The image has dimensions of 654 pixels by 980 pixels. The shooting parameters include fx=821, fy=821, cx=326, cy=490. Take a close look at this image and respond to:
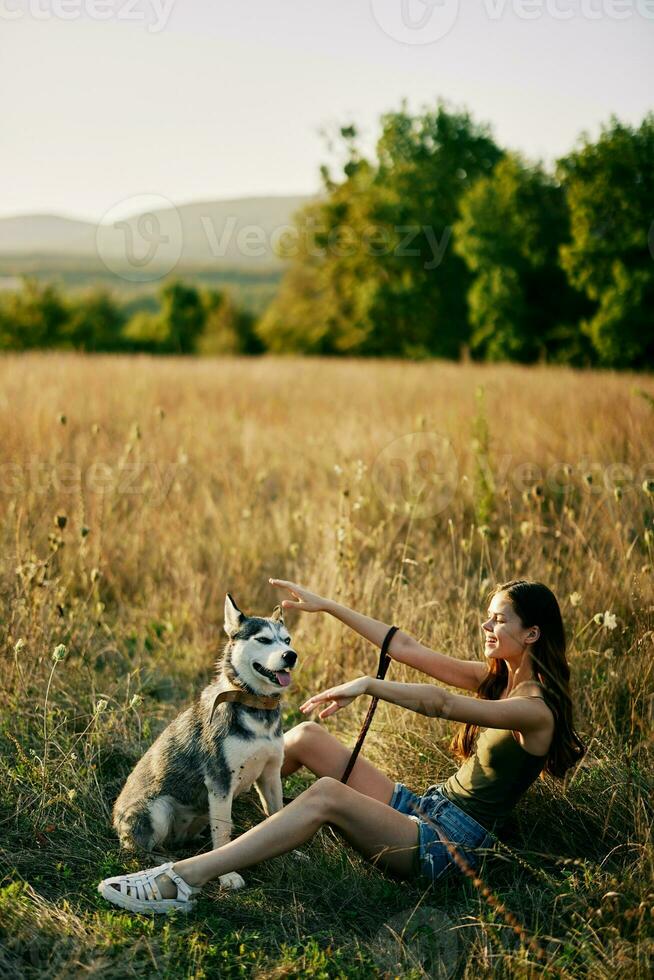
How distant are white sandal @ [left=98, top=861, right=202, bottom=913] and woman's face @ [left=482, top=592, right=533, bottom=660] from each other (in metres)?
1.45

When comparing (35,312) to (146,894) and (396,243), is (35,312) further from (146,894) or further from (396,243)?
(146,894)

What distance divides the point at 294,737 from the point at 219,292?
210ft

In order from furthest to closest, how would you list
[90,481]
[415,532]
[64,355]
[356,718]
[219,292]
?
1. [219,292]
2. [64,355]
3. [90,481]
4. [415,532]
5. [356,718]

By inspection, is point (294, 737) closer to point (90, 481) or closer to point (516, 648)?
point (516, 648)

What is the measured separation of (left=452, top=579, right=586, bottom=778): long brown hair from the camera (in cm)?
321

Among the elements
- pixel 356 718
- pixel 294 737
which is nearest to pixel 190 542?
pixel 356 718

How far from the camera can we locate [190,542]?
6113 mm

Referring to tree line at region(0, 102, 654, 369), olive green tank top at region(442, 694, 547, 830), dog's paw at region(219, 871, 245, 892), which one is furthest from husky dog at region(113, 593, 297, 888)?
tree line at region(0, 102, 654, 369)

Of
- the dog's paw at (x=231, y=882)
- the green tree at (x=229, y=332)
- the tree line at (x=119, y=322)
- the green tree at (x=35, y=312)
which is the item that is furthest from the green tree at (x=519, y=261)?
the green tree at (x=35, y=312)

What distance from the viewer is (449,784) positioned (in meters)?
3.38

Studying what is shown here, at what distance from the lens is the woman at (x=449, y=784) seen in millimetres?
2967

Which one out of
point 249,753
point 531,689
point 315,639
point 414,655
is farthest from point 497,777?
point 315,639

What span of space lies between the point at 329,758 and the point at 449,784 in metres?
0.53

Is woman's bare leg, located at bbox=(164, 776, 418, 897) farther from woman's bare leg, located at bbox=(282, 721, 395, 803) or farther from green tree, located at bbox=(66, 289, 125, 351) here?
Result: green tree, located at bbox=(66, 289, 125, 351)
